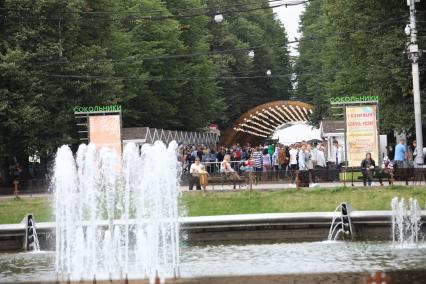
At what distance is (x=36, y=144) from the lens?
48.2 meters

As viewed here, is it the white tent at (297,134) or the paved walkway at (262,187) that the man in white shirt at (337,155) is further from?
the white tent at (297,134)

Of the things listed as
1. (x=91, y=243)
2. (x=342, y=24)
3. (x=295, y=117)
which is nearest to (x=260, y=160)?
(x=342, y=24)

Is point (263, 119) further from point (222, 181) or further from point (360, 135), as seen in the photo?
point (222, 181)

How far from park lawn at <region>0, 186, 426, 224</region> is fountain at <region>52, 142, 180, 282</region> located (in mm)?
5490

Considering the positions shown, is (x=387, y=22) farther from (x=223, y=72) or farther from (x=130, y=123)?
(x=223, y=72)

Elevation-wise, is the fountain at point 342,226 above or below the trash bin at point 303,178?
below

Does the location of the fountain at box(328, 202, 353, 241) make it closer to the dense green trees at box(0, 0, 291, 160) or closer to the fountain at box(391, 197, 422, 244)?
the fountain at box(391, 197, 422, 244)

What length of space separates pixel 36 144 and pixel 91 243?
26.9m

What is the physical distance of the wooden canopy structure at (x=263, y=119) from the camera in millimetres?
84625

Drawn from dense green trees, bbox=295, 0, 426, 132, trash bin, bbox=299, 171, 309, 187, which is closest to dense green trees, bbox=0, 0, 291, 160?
dense green trees, bbox=295, 0, 426, 132

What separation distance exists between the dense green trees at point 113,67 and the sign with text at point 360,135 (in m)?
8.56

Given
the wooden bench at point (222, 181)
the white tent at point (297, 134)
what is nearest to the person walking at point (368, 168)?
the wooden bench at point (222, 181)

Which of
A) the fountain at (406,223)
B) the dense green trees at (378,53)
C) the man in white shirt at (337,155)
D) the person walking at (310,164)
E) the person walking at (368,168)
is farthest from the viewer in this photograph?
the dense green trees at (378,53)

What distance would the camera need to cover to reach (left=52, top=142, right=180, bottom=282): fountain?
20.7 metres
